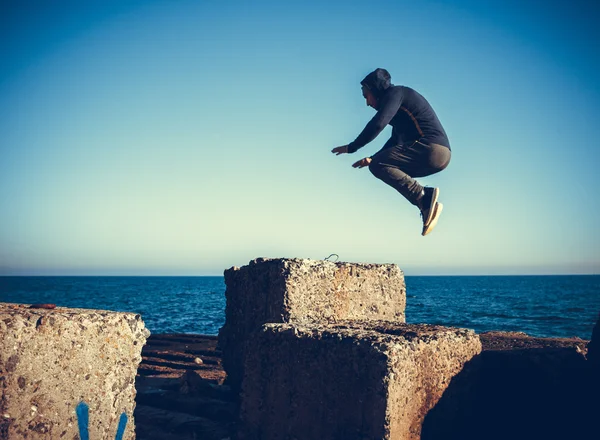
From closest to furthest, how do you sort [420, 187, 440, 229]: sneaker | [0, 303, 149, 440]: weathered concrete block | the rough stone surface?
[0, 303, 149, 440]: weathered concrete block → the rough stone surface → [420, 187, 440, 229]: sneaker

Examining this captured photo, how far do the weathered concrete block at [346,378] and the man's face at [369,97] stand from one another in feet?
5.42

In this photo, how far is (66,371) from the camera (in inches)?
90.3

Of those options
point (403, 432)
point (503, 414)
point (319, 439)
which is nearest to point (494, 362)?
point (503, 414)

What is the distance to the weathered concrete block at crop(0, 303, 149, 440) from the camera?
214 centimetres

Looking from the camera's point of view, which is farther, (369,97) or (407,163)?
(407,163)

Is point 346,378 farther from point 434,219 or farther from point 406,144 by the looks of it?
point 406,144

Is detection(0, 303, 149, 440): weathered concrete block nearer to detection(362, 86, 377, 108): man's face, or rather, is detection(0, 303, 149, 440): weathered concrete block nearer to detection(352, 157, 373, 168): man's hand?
detection(352, 157, 373, 168): man's hand

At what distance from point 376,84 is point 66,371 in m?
2.82

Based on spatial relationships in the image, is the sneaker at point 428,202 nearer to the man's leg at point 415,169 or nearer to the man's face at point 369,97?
the man's leg at point 415,169

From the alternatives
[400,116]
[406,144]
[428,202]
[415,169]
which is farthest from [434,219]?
[400,116]

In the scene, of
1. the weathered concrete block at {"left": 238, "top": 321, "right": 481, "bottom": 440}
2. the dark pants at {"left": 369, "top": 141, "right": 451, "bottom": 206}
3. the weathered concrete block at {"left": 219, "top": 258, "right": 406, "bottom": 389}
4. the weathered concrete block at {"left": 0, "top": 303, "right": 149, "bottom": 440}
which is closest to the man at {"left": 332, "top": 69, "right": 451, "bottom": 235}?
the dark pants at {"left": 369, "top": 141, "right": 451, "bottom": 206}

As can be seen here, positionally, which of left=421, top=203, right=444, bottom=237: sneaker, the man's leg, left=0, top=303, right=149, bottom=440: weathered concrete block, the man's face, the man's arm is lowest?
left=0, top=303, right=149, bottom=440: weathered concrete block

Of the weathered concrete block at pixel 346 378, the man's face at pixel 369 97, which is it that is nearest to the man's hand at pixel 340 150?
the man's face at pixel 369 97

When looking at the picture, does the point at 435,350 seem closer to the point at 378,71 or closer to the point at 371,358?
the point at 371,358
